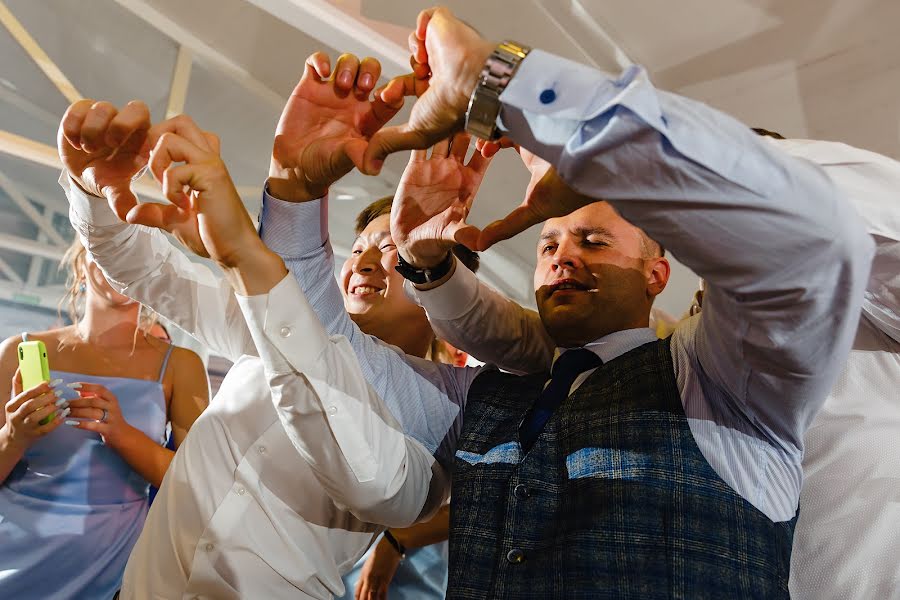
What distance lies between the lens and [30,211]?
3.23m

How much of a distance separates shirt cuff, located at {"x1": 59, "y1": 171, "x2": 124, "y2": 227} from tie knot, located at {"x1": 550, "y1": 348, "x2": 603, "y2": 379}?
0.89 meters

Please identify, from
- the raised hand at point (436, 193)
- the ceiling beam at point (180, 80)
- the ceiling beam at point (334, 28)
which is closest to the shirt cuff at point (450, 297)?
the raised hand at point (436, 193)

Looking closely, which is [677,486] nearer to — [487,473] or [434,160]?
[487,473]

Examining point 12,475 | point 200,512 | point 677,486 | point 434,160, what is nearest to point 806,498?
point 677,486

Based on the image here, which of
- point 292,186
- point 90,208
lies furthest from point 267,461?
point 90,208

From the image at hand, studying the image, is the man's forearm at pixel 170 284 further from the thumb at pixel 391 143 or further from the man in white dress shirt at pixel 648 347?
the thumb at pixel 391 143

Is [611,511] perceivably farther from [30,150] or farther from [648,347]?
[30,150]

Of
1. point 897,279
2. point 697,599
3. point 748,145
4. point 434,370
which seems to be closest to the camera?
point 748,145

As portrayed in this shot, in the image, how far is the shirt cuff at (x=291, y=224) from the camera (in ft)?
3.59

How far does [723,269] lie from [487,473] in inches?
19.1

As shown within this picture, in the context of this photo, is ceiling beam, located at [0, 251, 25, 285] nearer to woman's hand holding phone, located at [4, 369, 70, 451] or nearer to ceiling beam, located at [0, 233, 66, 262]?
ceiling beam, located at [0, 233, 66, 262]

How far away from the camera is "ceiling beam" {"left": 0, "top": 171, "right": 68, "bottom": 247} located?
3119 mm

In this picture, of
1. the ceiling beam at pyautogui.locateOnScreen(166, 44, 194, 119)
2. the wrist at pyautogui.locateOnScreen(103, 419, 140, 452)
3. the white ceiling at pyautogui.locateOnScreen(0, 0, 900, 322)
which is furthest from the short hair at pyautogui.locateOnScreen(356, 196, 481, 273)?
the ceiling beam at pyautogui.locateOnScreen(166, 44, 194, 119)

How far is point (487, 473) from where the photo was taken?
39.6 inches
